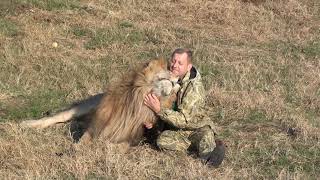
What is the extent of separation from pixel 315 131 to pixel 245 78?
1893 mm

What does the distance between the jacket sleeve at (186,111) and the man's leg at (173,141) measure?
110 mm

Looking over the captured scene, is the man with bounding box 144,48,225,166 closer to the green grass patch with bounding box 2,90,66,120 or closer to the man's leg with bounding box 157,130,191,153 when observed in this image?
the man's leg with bounding box 157,130,191,153

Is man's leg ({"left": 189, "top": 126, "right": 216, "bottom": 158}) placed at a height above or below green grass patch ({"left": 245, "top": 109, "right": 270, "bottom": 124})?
above

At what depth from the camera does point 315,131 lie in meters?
6.07

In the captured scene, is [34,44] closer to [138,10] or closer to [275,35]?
[138,10]

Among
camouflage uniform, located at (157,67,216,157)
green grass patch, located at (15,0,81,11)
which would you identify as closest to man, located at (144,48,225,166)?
camouflage uniform, located at (157,67,216,157)

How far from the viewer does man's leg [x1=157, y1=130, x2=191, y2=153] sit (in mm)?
5310

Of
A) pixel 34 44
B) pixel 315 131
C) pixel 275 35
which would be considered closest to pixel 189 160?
pixel 315 131

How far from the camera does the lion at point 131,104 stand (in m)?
5.25

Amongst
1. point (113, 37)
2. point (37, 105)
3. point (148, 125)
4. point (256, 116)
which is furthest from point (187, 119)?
point (113, 37)

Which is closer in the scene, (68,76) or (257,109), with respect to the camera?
(257,109)

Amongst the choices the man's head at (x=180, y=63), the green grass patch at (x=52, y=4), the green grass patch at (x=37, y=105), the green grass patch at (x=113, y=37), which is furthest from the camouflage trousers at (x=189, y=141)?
the green grass patch at (x=52, y=4)

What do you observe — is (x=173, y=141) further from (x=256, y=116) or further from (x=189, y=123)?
(x=256, y=116)

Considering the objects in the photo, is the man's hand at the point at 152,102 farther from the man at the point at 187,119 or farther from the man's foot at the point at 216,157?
the man's foot at the point at 216,157
